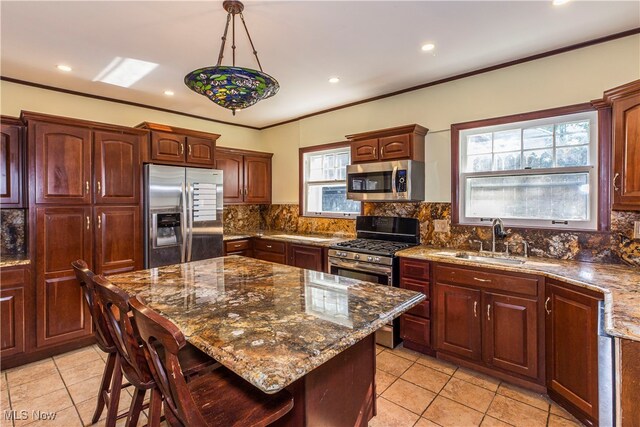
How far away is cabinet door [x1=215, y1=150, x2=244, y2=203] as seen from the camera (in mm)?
4665

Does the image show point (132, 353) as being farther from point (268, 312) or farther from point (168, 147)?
point (168, 147)

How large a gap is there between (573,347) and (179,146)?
164 inches

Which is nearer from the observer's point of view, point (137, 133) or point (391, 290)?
point (391, 290)

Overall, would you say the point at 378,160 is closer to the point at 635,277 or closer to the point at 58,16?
the point at 635,277

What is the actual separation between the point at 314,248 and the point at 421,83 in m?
2.24

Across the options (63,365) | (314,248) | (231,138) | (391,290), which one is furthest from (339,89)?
(63,365)

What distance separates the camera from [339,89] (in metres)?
3.74

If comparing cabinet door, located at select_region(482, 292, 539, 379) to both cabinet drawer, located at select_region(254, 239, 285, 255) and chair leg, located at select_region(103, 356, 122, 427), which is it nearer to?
cabinet drawer, located at select_region(254, 239, 285, 255)

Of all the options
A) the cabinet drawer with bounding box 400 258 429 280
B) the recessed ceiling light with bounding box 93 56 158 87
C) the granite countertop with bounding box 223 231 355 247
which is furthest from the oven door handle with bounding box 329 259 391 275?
the recessed ceiling light with bounding box 93 56 158 87

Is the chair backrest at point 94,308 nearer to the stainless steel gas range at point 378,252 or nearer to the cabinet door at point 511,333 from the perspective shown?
the stainless steel gas range at point 378,252

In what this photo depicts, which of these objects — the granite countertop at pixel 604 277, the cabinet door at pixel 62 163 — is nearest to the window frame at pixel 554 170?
the granite countertop at pixel 604 277

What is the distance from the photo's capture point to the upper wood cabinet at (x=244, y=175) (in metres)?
4.72

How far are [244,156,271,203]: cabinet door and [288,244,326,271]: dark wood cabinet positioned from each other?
1421 millimetres

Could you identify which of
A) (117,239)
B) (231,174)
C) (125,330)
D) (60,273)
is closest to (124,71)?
(117,239)
